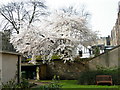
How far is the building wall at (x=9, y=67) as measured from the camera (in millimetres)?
11291

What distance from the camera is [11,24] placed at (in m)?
27.0

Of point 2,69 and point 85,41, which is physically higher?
point 85,41

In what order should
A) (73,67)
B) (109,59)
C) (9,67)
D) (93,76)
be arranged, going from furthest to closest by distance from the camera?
(73,67) → (109,59) → (93,76) → (9,67)

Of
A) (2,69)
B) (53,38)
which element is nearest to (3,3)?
(53,38)

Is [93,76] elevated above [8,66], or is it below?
below

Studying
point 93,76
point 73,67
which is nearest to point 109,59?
point 93,76

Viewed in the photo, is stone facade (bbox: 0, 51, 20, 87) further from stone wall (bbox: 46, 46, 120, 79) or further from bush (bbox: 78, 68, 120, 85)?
stone wall (bbox: 46, 46, 120, 79)

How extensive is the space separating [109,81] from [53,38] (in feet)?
22.6

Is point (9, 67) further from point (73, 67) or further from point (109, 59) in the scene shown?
point (109, 59)

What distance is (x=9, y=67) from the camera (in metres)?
12.1

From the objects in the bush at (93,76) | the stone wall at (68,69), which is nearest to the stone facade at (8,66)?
the bush at (93,76)

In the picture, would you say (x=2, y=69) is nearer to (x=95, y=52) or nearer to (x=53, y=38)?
(x=53, y=38)

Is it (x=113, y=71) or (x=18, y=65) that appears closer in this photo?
(x=18, y=65)

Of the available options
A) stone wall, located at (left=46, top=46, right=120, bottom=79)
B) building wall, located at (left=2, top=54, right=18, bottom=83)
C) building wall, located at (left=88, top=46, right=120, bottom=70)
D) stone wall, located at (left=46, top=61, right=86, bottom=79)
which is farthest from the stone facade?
building wall, located at (left=88, top=46, right=120, bottom=70)
